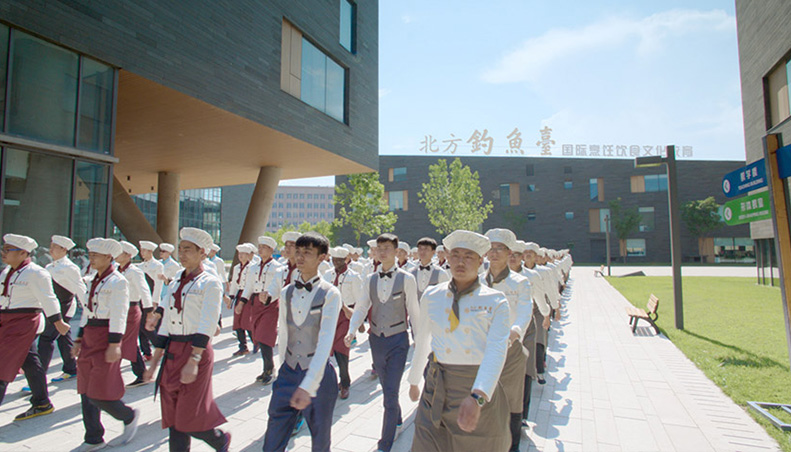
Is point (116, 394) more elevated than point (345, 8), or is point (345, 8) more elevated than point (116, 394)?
point (345, 8)

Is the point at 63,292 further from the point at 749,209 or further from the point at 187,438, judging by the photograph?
the point at 749,209

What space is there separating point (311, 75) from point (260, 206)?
678 cm

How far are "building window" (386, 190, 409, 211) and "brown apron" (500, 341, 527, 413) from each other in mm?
53586

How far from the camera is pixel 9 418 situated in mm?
5090

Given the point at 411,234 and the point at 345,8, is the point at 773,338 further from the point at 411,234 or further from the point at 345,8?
the point at 411,234

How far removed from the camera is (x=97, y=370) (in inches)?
161

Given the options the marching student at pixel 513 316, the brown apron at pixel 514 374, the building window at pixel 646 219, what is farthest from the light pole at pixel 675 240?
the building window at pixel 646 219

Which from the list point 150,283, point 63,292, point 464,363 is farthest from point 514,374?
point 150,283

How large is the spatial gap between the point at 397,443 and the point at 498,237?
2.42m

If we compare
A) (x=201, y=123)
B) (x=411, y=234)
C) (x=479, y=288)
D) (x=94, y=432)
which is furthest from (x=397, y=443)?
(x=411, y=234)

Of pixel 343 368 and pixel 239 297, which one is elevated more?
pixel 239 297

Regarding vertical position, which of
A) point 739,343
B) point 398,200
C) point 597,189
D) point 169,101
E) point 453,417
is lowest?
point 739,343

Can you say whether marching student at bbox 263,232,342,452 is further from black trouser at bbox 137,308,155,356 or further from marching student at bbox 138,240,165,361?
black trouser at bbox 137,308,155,356

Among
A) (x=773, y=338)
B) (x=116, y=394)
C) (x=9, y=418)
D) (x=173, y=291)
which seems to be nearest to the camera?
(x=173, y=291)
